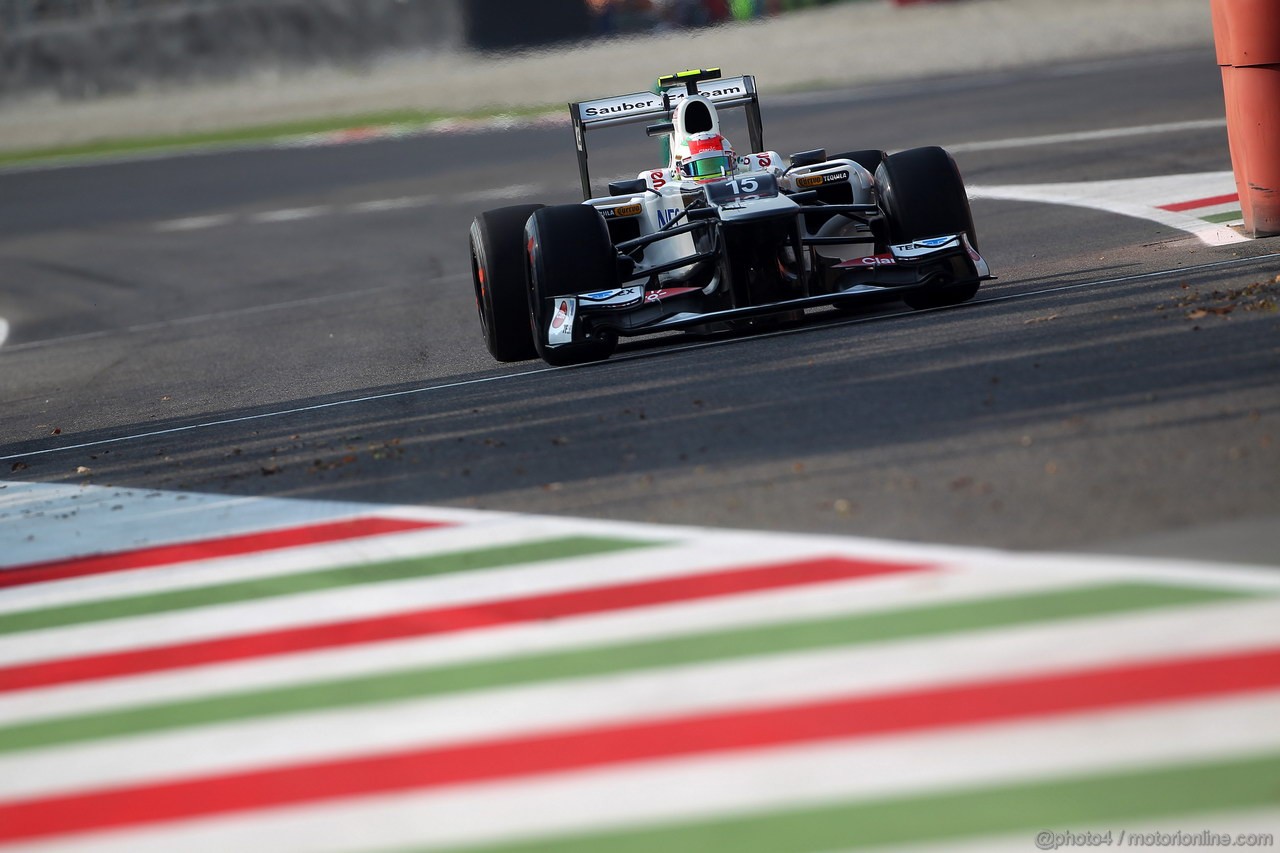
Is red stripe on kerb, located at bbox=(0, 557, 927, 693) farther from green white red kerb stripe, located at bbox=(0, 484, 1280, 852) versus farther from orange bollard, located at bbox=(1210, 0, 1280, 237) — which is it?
orange bollard, located at bbox=(1210, 0, 1280, 237)

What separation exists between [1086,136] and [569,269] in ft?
37.7

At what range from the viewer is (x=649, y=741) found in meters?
3.58

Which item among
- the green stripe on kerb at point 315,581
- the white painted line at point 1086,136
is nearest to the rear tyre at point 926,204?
the green stripe on kerb at point 315,581

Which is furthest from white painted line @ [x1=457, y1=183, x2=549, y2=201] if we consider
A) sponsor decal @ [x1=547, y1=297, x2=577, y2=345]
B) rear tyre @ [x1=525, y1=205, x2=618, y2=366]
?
sponsor decal @ [x1=547, y1=297, x2=577, y2=345]

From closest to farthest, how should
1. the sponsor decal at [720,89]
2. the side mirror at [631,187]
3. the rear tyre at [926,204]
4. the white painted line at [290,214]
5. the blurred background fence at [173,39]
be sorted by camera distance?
1. the rear tyre at [926,204]
2. the side mirror at [631,187]
3. the sponsor decal at [720,89]
4. the white painted line at [290,214]
5. the blurred background fence at [173,39]

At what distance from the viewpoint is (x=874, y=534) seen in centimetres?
478

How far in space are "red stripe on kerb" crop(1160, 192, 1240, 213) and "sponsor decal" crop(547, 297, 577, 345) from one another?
18.5 ft

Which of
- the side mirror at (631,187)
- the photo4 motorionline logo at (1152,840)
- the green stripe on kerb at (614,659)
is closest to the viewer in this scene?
the photo4 motorionline logo at (1152,840)

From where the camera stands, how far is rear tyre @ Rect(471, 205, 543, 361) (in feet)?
30.8

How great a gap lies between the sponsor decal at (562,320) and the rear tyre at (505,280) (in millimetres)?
866

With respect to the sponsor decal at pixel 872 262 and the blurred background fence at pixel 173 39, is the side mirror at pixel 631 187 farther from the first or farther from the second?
the blurred background fence at pixel 173 39

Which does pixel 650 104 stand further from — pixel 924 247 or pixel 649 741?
pixel 649 741

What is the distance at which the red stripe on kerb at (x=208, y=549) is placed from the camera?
18.7ft

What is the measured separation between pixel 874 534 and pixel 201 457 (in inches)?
158
